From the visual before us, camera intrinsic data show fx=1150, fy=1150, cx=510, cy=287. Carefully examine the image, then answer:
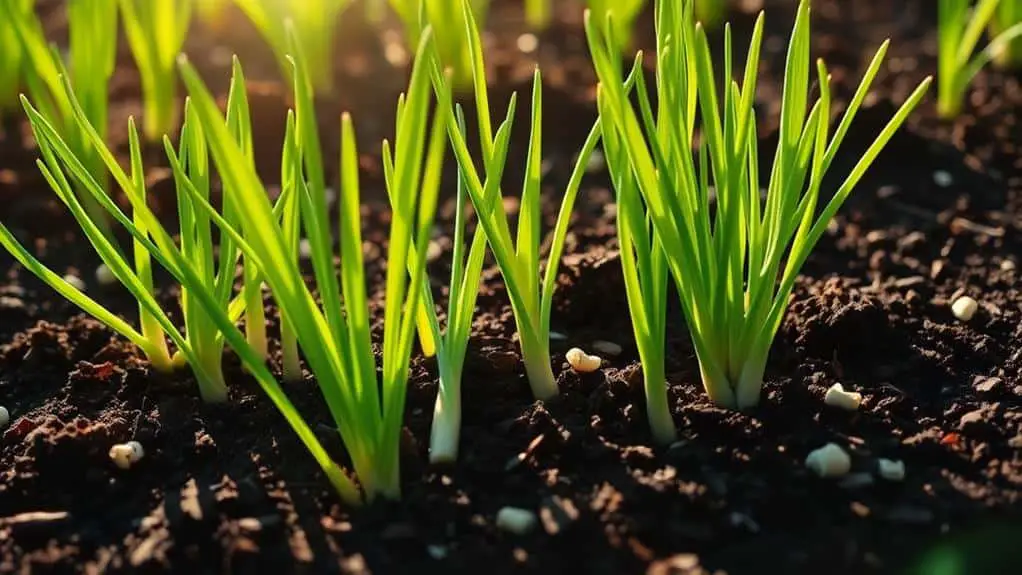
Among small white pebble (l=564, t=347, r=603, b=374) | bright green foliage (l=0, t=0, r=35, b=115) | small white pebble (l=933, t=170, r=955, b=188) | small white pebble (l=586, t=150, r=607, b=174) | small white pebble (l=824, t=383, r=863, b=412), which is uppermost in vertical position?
bright green foliage (l=0, t=0, r=35, b=115)

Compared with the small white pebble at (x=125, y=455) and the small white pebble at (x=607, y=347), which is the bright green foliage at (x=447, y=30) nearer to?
the small white pebble at (x=607, y=347)

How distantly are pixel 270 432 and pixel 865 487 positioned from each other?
29.2 inches

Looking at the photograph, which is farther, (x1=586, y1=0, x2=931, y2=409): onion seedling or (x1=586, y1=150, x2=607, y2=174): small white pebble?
(x1=586, y1=150, x2=607, y2=174): small white pebble

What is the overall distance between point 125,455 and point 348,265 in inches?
18.3

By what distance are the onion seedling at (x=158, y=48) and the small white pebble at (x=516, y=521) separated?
1.35 meters

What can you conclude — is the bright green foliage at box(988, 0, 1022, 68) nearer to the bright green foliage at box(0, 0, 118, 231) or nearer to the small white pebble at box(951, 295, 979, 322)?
the small white pebble at box(951, 295, 979, 322)

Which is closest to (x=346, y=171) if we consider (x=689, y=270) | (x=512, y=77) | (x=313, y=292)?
(x=689, y=270)

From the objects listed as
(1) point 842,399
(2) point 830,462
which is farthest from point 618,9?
(2) point 830,462

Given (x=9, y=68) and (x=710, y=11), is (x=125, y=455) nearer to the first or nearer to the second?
(x=9, y=68)

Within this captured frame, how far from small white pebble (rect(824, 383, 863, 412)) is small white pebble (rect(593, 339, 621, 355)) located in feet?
1.07

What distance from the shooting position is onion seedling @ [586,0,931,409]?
1276 millimetres

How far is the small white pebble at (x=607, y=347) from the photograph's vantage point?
1.67 meters

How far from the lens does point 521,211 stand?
4.59ft

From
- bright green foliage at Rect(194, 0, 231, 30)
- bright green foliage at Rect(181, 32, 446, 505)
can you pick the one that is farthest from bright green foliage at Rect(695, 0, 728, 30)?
bright green foliage at Rect(181, 32, 446, 505)
